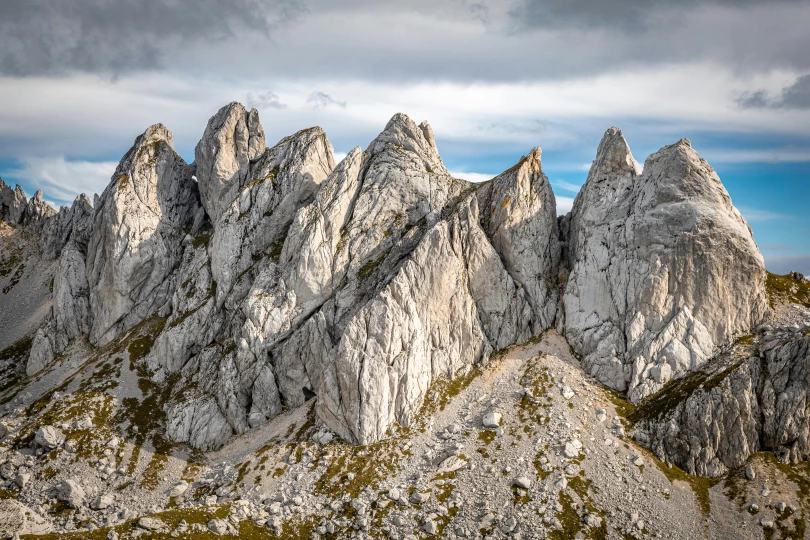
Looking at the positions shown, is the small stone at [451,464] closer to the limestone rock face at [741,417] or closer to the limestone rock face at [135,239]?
the limestone rock face at [741,417]

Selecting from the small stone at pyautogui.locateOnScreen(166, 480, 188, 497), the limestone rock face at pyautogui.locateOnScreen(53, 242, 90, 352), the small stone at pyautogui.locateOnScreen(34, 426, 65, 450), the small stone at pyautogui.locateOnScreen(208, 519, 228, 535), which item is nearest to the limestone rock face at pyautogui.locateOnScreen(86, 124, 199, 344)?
the limestone rock face at pyautogui.locateOnScreen(53, 242, 90, 352)

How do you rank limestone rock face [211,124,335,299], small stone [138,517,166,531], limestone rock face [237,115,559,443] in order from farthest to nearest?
limestone rock face [211,124,335,299] < limestone rock face [237,115,559,443] < small stone [138,517,166,531]

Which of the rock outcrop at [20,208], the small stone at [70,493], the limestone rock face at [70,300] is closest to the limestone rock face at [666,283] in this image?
the small stone at [70,493]

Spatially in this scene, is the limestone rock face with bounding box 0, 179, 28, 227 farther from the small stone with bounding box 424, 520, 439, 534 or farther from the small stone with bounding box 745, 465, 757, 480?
the small stone with bounding box 745, 465, 757, 480

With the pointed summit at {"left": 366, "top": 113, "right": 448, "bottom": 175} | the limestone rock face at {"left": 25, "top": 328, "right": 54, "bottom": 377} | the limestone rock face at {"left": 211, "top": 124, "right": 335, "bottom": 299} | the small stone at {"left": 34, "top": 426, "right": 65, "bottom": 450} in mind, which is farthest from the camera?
the limestone rock face at {"left": 25, "top": 328, "right": 54, "bottom": 377}

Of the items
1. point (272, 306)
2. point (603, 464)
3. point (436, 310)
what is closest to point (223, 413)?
point (272, 306)

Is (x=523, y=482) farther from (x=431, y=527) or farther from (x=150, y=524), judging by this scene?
(x=150, y=524)
